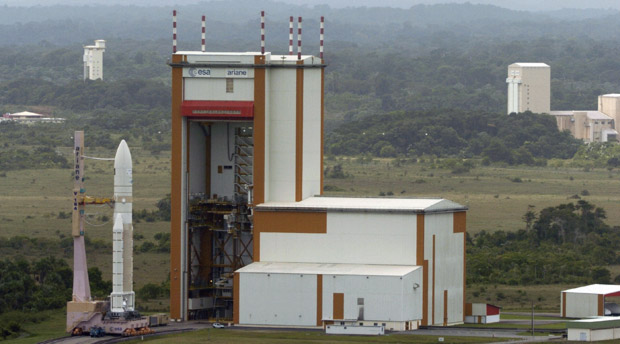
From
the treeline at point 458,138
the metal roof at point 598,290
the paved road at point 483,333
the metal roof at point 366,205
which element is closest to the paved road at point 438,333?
the paved road at point 483,333

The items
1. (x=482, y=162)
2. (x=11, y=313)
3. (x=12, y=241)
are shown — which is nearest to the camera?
(x=11, y=313)

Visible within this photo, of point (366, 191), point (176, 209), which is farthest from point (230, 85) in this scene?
point (366, 191)

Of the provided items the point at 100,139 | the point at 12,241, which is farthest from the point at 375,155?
the point at 12,241

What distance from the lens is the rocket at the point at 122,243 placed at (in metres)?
63.1

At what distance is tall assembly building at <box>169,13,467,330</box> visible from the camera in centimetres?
6212

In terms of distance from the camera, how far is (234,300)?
6334 cm

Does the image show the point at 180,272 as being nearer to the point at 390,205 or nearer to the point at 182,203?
the point at 182,203

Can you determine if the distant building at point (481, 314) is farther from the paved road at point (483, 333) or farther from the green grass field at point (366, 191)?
the green grass field at point (366, 191)

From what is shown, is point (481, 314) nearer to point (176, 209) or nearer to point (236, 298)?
point (236, 298)

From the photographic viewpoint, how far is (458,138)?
186 meters

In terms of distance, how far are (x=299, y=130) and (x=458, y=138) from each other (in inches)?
4761

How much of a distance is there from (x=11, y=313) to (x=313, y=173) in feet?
52.0

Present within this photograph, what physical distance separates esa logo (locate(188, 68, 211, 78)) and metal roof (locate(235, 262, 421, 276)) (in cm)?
882

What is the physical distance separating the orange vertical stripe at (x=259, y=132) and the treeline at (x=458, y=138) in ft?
360
